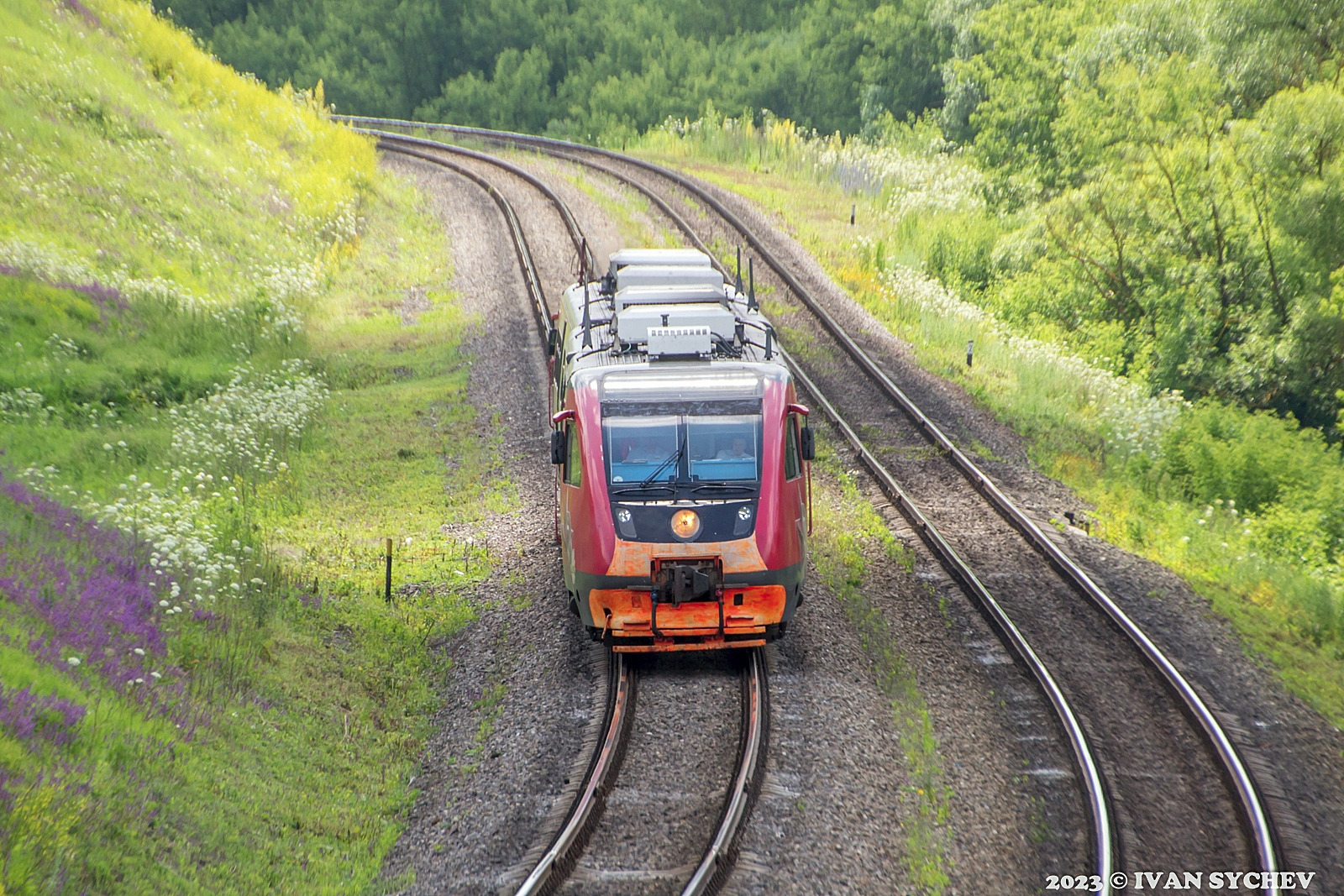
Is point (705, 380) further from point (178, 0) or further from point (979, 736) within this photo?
point (178, 0)

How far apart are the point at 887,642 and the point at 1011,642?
4.38ft

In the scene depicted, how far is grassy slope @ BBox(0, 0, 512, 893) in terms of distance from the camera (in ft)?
26.4

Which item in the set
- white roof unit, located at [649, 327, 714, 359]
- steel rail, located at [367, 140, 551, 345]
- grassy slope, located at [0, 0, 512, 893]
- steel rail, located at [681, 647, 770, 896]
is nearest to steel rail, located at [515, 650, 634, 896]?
steel rail, located at [681, 647, 770, 896]

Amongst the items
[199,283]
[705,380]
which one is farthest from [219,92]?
[705,380]

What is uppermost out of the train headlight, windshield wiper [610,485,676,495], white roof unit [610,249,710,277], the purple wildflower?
white roof unit [610,249,710,277]

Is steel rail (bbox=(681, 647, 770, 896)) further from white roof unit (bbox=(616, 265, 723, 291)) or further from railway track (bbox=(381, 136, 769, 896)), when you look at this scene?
white roof unit (bbox=(616, 265, 723, 291))

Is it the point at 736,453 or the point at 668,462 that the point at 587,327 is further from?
the point at 736,453

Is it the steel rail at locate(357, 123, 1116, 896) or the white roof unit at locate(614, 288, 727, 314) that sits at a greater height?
the white roof unit at locate(614, 288, 727, 314)

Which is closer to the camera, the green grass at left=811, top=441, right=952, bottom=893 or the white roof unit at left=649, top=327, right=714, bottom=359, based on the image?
the green grass at left=811, top=441, right=952, bottom=893

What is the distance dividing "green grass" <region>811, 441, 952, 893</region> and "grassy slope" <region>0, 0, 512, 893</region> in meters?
4.33

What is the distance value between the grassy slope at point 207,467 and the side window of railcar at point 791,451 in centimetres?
432

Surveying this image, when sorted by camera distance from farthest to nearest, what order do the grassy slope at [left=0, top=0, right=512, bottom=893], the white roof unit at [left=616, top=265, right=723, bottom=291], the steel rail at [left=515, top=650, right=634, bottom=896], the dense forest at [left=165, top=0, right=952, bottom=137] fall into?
the dense forest at [left=165, top=0, right=952, bottom=137], the white roof unit at [left=616, top=265, right=723, bottom=291], the grassy slope at [left=0, top=0, right=512, bottom=893], the steel rail at [left=515, top=650, right=634, bottom=896]

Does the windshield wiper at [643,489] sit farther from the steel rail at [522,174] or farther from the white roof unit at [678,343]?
the steel rail at [522,174]

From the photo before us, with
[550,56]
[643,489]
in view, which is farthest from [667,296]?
[550,56]
